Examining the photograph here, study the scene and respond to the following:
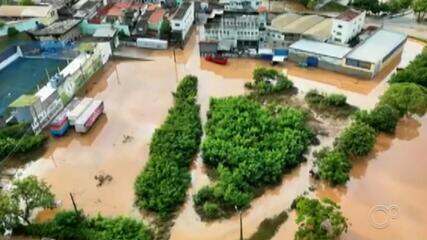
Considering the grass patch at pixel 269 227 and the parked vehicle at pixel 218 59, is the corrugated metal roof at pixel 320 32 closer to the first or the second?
the parked vehicle at pixel 218 59

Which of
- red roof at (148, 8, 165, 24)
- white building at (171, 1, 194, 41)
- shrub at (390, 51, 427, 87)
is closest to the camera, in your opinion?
shrub at (390, 51, 427, 87)

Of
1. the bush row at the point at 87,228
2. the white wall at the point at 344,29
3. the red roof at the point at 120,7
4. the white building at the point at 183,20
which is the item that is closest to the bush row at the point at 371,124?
the white wall at the point at 344,29

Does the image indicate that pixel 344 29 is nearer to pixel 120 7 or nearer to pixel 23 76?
pixel 120 7

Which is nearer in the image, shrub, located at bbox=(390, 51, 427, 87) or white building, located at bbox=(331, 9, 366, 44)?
shrub, located at bbox=(390, 51, 427, 87)

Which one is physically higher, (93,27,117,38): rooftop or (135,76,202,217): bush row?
(93,27,117,38): rooftop

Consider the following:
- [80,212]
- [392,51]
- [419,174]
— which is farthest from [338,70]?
[80,212]

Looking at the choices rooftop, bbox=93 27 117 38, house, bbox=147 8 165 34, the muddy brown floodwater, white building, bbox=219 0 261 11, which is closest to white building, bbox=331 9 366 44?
the muddy brown floodwater

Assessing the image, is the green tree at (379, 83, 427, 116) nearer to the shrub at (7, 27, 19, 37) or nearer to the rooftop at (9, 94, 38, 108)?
the rooftop at (9, 94, 38, 108)

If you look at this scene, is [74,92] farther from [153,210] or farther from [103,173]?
[153,210]
